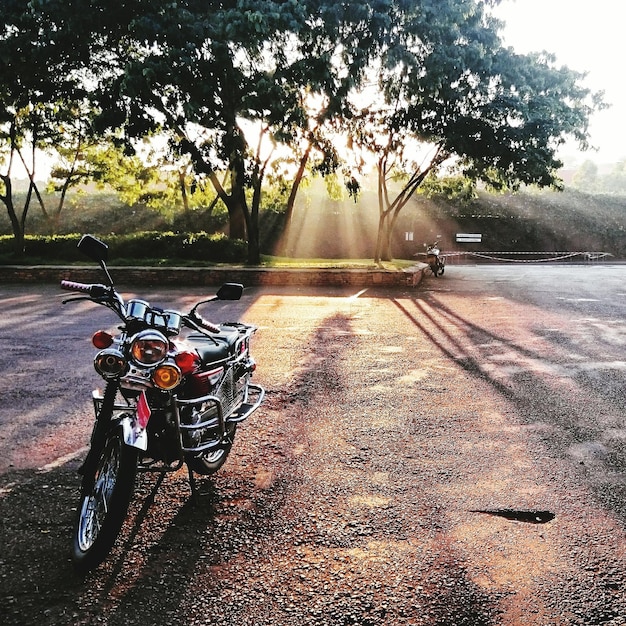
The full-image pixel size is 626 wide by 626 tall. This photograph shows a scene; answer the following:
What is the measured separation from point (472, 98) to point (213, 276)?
30.2 ft

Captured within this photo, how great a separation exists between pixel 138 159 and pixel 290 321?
2048 centimetres

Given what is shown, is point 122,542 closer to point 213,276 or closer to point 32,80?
point 213,276

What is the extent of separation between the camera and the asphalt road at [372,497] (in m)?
2.65

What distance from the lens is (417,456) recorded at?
14.3 feet

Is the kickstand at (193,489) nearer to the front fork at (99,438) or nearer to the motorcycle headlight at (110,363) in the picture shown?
the front fork at (99,438)

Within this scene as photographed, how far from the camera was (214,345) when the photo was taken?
3.79 metres

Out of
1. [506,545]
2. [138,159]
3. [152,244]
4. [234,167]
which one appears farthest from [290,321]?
[138,159]

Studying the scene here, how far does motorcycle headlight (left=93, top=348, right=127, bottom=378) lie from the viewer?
2.99 meters

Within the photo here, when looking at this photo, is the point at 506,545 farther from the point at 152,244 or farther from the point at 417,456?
the point at 152,244

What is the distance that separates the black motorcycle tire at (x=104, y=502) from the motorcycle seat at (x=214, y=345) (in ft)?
2.42

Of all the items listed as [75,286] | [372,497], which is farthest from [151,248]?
[372,497]

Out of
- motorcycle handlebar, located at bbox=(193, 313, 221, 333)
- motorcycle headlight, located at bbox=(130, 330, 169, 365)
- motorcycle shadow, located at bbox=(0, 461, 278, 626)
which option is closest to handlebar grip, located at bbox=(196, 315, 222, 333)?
motorcycle handlebar, located at bbox=(193, 313, 221, 333)

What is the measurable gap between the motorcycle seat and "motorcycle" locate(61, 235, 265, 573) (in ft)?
0.04

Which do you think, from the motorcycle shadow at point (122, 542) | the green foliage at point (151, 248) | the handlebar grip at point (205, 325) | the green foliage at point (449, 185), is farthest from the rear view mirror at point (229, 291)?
the green foliage at point (449, 185)
